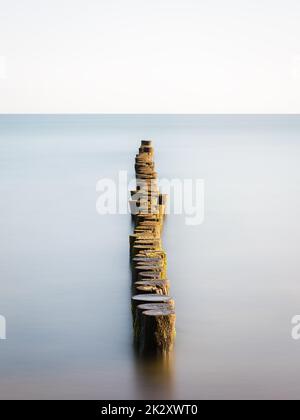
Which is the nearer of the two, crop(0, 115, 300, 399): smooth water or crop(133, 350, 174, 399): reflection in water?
crop(133, 350, 174, 399): reflection in water

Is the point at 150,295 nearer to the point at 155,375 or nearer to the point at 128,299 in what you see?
the point at 155,375

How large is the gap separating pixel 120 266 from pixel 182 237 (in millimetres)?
2500

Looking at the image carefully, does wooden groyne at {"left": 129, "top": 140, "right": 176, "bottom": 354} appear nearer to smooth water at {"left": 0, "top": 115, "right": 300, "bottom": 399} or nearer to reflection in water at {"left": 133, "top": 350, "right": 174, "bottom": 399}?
reflection in water at {"left": 133, "top": 350, "right": 174, "bottom": 399}

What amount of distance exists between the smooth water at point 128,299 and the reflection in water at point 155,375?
0.03 feet

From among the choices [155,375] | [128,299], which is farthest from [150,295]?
[128,299]

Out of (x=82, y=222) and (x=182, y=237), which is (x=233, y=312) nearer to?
(x=182, y=237)

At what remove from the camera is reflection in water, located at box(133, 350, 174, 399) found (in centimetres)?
690

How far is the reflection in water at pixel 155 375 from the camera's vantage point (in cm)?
690

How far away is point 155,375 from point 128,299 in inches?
102

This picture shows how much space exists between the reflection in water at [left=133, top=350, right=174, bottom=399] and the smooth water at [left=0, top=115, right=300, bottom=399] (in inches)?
0.4

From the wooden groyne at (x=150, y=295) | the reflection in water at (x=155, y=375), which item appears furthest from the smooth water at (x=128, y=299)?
the wooden groyne at (x=150, y=295)

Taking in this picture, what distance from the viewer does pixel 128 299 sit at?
378 inches

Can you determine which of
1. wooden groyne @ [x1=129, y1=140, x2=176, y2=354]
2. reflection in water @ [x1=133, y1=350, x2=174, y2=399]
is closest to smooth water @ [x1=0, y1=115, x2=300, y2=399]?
reflection in water @ [x1=133, y1=350, x2=174, y2=399]

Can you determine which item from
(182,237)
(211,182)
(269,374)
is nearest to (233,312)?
(269,374)
